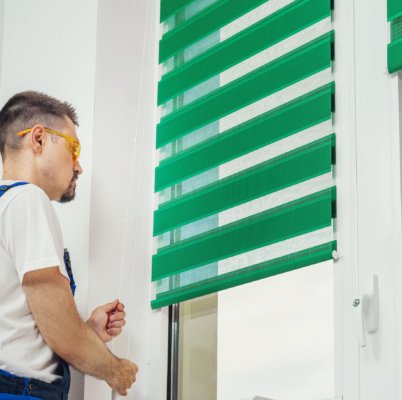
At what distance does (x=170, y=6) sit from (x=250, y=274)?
812mm

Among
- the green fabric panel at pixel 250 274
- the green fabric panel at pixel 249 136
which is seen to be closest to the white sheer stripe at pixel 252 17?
the green fabric panel at pixel 249 136

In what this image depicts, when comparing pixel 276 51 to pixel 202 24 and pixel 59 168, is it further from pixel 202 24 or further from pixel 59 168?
pixel 59 168

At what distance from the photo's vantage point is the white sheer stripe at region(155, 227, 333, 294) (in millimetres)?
Answer: 1941

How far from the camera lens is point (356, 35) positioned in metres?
1.96

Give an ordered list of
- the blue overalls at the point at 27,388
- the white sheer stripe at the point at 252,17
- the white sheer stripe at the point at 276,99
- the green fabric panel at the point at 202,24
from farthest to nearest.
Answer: the green fabric panel at the point at 202,24 → the white sheer stripe at the point at 252,17 → the white sheer stripe at the point at 276,99 → the blue overalls at the point at 27,388

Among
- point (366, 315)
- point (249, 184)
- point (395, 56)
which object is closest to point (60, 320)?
point (249, 184)

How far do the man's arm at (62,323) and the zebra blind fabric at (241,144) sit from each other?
330 mm

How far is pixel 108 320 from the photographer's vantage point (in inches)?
87.4

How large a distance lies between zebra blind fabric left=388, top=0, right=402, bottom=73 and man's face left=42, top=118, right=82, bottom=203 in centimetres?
80

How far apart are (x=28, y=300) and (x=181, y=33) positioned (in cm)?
86

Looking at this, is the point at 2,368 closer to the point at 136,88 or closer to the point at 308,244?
the point at 308,244

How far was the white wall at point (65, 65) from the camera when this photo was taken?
2.38m

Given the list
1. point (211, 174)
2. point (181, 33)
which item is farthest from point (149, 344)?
point (181, 33)

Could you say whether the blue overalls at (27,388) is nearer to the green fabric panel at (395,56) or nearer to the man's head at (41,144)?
the man's head at (41,144)
